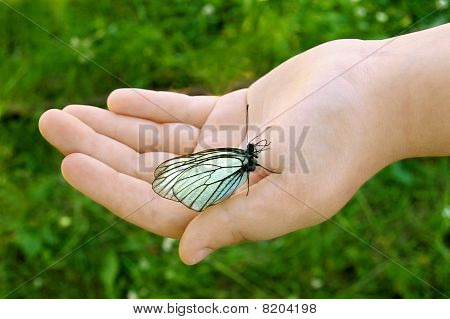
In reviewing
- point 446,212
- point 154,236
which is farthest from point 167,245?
point 446,212

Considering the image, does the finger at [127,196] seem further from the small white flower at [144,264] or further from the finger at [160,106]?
the small white flower at [144,264]

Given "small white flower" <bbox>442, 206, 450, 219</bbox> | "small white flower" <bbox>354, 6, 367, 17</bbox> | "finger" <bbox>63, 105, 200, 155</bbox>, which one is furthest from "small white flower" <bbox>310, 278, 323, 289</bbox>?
"small white flower" <bbox>354, 6, 367, 17</bbox>

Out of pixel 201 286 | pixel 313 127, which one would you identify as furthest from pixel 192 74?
pixel 313 127

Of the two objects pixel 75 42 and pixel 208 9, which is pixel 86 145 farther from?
pixel 208 9

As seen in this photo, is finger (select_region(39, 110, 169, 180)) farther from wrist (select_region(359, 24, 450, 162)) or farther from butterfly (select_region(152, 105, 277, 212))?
wrist (select_region(359, 24, 450, 162))

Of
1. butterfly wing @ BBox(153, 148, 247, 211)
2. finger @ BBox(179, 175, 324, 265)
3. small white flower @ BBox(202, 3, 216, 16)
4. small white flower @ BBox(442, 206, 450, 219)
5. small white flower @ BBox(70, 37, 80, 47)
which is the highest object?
small white flower @ BBox(202, 3, 216, 16)

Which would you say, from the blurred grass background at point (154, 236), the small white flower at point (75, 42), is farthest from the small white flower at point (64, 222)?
the small white flower at point (75, 42)

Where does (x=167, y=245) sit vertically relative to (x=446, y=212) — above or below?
below
